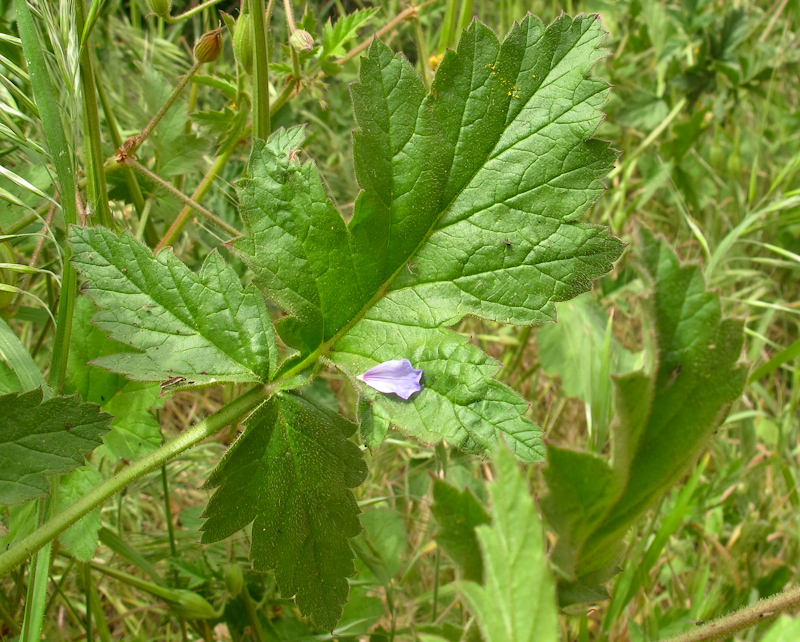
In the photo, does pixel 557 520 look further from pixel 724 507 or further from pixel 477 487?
pixel 724 507

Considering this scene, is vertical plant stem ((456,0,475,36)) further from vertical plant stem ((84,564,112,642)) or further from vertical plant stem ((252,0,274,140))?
vertical plant stem ((84,564,112,642))

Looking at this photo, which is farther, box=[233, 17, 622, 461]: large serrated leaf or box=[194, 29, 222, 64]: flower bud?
box=[194, 29, 222, 64]: flower bud

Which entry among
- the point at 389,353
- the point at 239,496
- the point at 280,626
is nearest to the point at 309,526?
the point at 239,496

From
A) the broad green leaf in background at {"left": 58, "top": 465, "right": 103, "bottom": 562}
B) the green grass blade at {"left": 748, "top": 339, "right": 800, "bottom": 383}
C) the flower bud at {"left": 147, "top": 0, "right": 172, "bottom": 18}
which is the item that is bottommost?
the broad green leaf in background at {"left": 58, "top": 465, "right": 103, "bottom": 562}

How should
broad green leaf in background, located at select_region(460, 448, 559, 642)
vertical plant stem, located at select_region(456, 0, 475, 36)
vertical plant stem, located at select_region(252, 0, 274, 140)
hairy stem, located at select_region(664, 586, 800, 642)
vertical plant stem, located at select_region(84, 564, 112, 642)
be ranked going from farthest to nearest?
1. vertical plant stem, located at select_region(456, 0, 475, 36)
2. vertical plant stem, located at select_region(84, 564, 112, 642)
3. vertical plant stem, located at select_region(252, 0, 274, 140)
4. hairy stem, located at select_region(664, 586, 800, 642)
5. broad green leaf in background, located at select_region(460, 448, 559, 642)

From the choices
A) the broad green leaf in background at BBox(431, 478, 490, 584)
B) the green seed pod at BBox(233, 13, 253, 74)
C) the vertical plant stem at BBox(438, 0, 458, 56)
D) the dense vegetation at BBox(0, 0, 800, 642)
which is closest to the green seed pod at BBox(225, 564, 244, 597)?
the dense vegetation at BBox(0, 0, 800, 642)

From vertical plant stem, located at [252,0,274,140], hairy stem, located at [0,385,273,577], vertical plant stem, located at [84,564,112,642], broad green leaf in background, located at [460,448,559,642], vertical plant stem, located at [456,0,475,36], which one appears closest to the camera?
broad green leaf in background, located at [460,448,559,642]

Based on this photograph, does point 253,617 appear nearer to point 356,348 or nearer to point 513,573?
point 356,348
